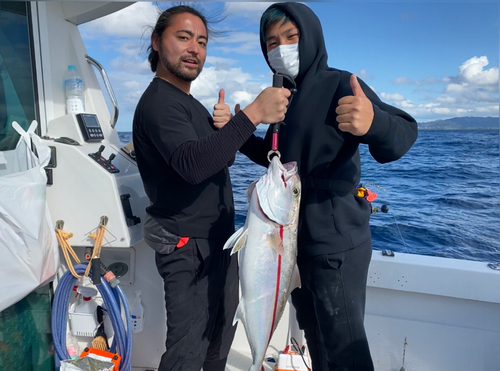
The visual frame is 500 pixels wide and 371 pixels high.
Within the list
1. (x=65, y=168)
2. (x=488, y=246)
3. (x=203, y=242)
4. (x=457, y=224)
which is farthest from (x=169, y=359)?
(x=457, y=224)

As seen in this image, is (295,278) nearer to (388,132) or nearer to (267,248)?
(267,248)

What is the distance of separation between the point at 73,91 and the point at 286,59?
6.77 feet

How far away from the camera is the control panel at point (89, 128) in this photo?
3.01 meters

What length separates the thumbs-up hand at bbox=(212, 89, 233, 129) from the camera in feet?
7.97

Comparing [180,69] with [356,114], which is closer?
[356,114]

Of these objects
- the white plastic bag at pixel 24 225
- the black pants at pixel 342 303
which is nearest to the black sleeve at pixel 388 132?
the black pants at pixel 342 303

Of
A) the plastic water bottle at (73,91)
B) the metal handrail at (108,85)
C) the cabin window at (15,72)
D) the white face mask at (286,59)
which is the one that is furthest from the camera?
the metal handrail at (108,85)

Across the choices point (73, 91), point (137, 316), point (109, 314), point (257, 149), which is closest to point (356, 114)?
point (257, 149)

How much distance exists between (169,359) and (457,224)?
10.4 meters

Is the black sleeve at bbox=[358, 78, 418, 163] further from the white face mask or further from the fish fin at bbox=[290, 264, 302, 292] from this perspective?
the fish fin at bbox=[290, 264, 302, 292]

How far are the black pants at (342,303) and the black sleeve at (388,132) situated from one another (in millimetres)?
526

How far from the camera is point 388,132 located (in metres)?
1.75

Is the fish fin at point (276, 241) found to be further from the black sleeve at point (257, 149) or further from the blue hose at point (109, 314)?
the blue hose at point (109, 314)

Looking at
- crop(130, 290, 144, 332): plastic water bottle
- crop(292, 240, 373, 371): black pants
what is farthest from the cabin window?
crop(292, 240, 373, 371): black pants
